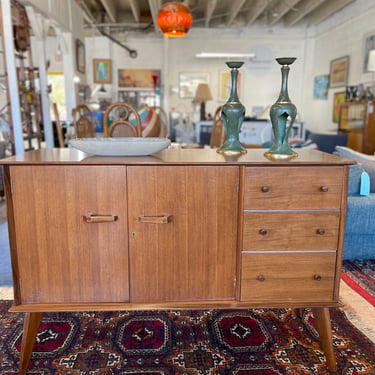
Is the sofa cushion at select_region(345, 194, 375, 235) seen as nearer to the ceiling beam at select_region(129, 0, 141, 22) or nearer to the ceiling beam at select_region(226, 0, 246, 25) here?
the ceiling beam at select_region(226, 0, 246, 25)

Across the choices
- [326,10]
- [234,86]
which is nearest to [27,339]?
[234,86]

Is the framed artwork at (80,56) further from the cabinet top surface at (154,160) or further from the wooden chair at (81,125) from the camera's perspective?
the cabinet top surface at (154,160)

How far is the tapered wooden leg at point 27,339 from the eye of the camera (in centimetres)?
145

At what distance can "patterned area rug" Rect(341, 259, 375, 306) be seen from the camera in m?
2.16

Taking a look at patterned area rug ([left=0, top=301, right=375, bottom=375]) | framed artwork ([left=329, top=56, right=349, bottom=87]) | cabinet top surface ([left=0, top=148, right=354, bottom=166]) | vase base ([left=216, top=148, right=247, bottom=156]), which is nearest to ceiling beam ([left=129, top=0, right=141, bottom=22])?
framed artwork ([left=329, top=56, right=349, bottom=87])

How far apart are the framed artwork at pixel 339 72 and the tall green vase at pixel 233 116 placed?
6.07 metres

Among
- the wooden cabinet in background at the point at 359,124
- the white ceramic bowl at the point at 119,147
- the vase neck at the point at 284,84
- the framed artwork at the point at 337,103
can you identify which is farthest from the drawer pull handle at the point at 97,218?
the framed artwork at the point at 337,103

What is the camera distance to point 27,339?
4.89ft

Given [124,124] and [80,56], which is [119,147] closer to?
[124,124]

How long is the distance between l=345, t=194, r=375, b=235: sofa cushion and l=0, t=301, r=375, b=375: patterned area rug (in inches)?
30.0

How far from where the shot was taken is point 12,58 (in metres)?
3.63

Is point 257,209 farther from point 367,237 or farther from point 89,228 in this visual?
point 367,237

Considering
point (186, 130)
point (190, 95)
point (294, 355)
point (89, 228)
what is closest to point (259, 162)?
point (89, 228)

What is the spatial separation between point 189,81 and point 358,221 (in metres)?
7.06
